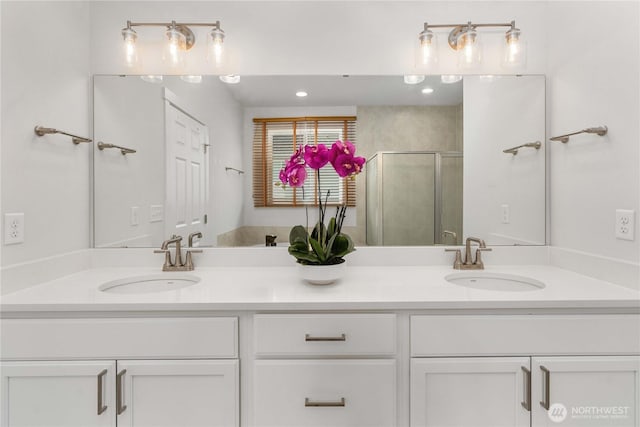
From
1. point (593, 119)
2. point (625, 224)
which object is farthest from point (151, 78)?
point (625, 224)

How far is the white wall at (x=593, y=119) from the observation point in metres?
1.22

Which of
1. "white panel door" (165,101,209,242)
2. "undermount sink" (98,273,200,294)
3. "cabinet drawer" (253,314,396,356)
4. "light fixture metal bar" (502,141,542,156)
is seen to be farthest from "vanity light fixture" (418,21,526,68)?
"undermount sink" (98,273,200,294)

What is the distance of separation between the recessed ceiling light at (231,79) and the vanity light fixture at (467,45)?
0.95 m

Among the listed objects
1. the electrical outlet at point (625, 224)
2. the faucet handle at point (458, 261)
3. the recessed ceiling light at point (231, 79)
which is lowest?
the faucet handle at point (458, 261)

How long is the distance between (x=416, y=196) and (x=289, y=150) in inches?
28.1

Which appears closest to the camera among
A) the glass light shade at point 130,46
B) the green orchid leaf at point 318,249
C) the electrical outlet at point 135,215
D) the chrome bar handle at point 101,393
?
the chrome bar handle at point 101,393

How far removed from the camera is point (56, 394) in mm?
1085

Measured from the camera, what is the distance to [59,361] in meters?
1.09

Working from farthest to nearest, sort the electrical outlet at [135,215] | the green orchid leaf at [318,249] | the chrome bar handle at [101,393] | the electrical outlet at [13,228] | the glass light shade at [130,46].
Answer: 1. the electrical outlet at [135,215]
2. the glass light shade at [130,46]
3. the green orchid leaf at [318,249]
4. the electrical outlet at [13,228]
5. the chrome bar handle at [101,393]

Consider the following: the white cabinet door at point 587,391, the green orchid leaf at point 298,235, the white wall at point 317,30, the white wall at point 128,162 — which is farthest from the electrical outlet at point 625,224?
the white wall at point 128,162

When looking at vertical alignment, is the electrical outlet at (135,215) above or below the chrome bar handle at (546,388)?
above

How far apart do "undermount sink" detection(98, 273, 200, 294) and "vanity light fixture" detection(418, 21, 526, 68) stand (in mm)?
1581

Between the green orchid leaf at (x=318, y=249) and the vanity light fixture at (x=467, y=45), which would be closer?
the green orchid leaf at (x=318, y=249)

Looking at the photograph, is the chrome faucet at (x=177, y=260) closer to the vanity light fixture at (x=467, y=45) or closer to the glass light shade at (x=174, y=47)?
the glass light shade at (x=174, y=47)
